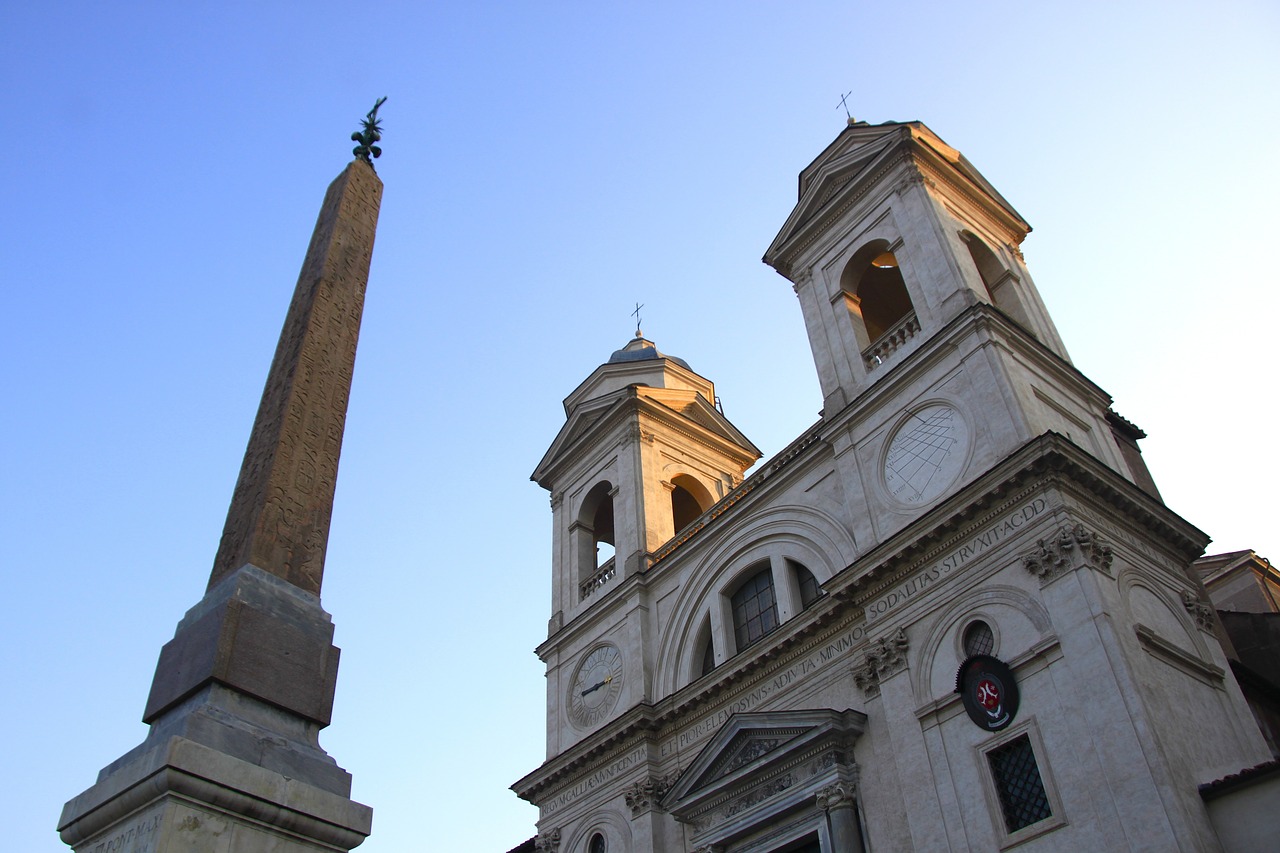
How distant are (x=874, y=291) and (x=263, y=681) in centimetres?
1844

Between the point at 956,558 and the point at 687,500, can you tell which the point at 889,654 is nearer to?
the point at 956,558

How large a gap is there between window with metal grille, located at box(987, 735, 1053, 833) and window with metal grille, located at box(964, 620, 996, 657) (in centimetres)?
137

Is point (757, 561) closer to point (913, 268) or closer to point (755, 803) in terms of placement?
point (755, 803)

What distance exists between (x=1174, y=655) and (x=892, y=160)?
10481 mm

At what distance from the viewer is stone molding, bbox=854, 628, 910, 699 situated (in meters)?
15.2

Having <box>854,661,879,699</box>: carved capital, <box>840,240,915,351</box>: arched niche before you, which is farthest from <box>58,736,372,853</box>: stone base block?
<box>840,240,915,351</box>: arched niche

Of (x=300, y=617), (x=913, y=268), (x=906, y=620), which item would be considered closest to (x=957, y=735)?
(x=906, y=620)

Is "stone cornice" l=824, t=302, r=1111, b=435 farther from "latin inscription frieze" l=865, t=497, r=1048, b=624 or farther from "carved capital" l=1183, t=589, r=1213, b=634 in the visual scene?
"carved capital" l=1183, t=589, r=1213, b=634

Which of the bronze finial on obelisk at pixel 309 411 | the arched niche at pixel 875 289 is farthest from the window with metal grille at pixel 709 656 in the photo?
the bronze finial on obelisk at pixel 309 411

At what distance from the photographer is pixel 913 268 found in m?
18.9

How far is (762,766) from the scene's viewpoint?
635 inches

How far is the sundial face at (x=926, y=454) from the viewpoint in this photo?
16031mm

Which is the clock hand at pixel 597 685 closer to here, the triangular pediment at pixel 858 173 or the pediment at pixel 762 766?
the pediment at pixel 762 766

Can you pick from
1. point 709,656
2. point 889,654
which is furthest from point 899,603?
point 709,656
